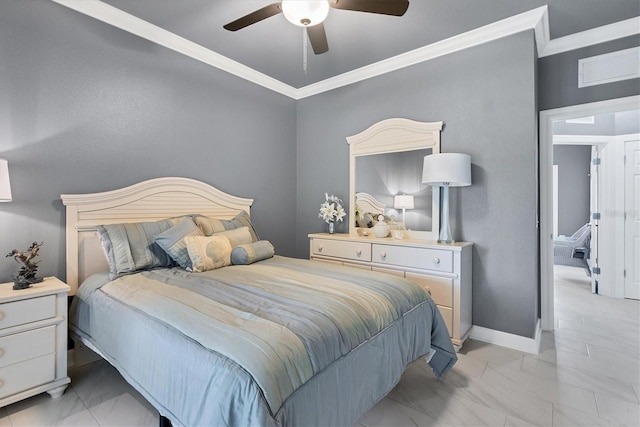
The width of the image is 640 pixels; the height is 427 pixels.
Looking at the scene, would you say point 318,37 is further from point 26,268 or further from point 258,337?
point 26,268

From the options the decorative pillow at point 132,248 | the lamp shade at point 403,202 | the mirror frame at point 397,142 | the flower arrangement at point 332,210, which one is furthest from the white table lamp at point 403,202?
the decorative pillow at point 132,248

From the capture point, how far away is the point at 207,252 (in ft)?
7.73

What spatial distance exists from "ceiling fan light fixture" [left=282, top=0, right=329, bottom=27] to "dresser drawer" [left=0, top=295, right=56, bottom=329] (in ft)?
7.52

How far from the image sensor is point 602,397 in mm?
1970

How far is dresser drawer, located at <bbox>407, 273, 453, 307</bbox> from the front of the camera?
263cm

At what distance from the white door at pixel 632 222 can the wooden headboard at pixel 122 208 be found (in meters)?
5.07

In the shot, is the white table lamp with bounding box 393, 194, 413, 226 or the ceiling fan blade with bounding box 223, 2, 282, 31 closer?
the ceiling fan blade with bounding box 223, 2, 282, 31

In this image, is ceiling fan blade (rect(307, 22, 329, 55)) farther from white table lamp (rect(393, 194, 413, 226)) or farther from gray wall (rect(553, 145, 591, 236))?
gray wall (rect(553, 145, 591, 236))

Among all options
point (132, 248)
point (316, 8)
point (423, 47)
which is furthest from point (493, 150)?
point (132, 248)

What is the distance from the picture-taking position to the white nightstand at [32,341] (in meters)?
1.75

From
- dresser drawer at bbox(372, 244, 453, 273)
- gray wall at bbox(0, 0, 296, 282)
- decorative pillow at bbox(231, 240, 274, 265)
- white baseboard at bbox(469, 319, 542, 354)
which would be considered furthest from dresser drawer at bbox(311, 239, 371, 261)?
white baseboard at bbox(469, 319, 542, 354)

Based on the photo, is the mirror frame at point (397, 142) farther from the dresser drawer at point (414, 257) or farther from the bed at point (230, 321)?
the bed at point (230, 321)

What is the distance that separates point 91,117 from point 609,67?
4404mm

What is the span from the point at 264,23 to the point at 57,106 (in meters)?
1.76
